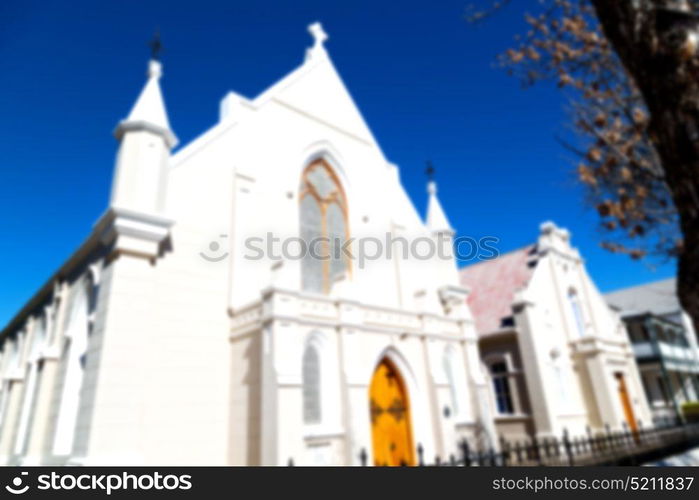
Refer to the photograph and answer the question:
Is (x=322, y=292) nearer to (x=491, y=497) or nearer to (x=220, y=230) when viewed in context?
(x=220, y=230)

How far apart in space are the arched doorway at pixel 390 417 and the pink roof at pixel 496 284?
9.01 metres

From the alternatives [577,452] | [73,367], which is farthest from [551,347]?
[73,367]

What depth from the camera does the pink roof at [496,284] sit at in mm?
21578

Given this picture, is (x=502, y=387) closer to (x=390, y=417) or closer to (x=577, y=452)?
(x=577, y=452)

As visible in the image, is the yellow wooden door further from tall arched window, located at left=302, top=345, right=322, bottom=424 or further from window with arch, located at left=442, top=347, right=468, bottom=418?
tall arched window, located at left=302, top=345, right=322, bottom=424

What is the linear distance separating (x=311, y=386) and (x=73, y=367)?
254 inches

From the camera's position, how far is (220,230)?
1318 centimetres

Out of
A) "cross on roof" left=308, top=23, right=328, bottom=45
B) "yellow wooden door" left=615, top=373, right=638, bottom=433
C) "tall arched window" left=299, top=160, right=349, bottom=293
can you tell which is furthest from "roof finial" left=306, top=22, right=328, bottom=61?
"yellow wooden door" left=615, top=373, right=638, bottom=433

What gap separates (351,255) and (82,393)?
9324mm

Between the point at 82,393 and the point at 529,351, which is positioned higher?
the point at 529,351

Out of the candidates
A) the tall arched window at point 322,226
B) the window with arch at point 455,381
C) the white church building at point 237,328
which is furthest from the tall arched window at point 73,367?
the window with arch at point 455,381

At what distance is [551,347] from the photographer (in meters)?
19.9

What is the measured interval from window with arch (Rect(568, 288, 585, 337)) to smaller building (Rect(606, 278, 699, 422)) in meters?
4.30

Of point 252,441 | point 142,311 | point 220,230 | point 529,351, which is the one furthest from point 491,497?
point 529,351
